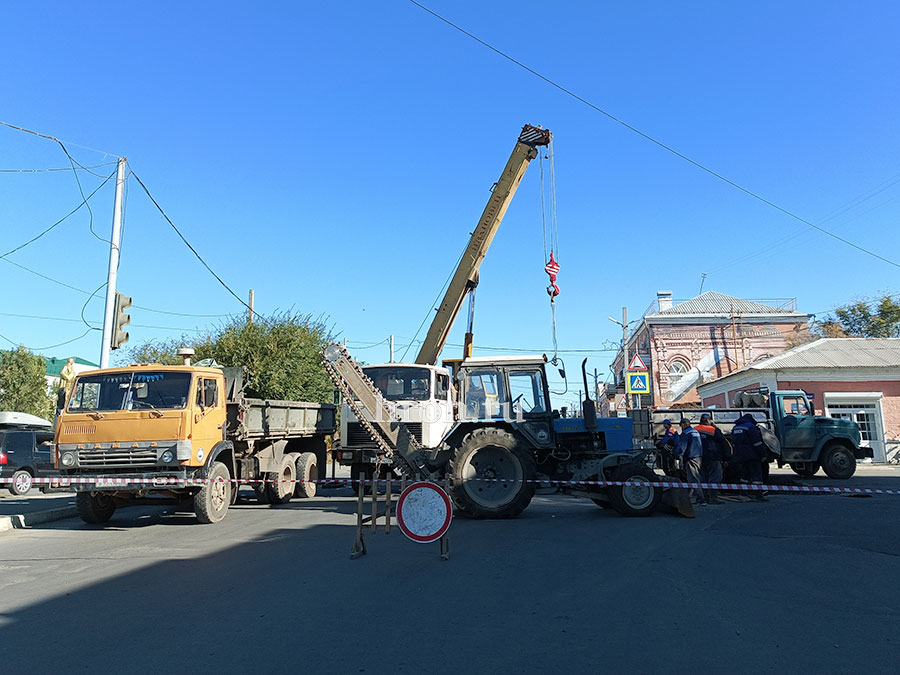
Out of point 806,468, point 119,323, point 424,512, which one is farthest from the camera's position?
point 806,468

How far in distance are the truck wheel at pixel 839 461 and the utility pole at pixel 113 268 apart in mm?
18875

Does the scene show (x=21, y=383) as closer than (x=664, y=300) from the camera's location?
Yes

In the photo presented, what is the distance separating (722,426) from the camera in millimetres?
17719

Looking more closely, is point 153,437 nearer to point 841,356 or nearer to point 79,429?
point 79,429

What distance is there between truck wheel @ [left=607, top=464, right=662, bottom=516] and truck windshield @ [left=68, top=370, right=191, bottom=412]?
7.48 m

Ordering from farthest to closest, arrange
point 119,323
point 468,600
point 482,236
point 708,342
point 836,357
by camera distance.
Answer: point 708,342
point 836,357
point 482,236
point 119,323
point 468,600

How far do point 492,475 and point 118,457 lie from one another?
20.1 feet

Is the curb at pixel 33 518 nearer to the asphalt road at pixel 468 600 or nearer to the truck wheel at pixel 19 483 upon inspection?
the asphalt road at pixel 468 600

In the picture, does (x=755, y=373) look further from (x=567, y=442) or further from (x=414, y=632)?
(x=414, y=632)

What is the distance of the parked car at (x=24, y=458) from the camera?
16781 mm

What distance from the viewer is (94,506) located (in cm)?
1137

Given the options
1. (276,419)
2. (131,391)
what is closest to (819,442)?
(276,419)

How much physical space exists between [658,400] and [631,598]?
40656mm

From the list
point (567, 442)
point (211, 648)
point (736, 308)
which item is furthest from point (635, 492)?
point (736, 308)
